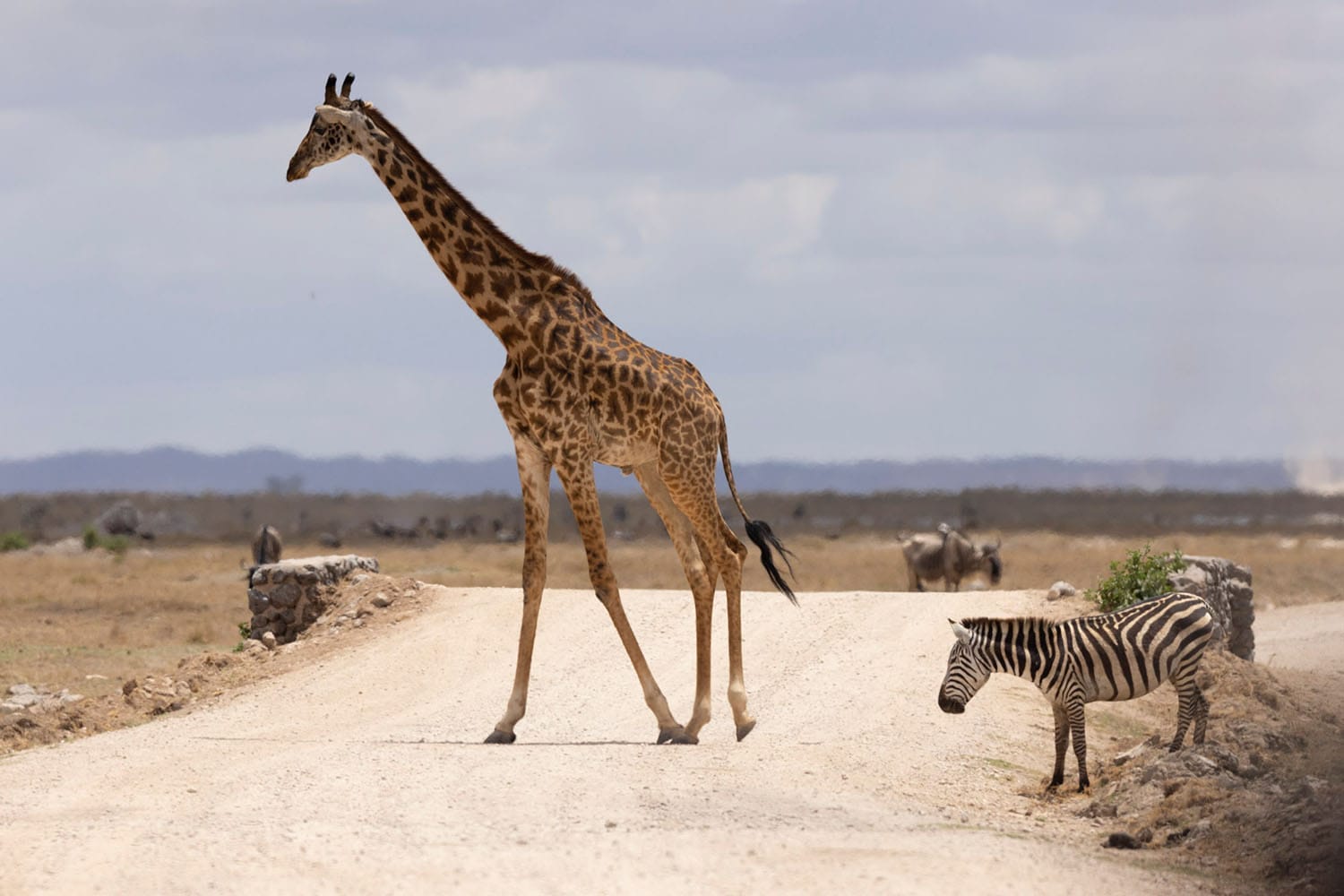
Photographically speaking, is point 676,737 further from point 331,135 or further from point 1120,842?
point 331,135

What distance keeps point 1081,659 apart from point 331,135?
21.9 feet

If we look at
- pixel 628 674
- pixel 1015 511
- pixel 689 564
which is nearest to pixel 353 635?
pixel 628 674

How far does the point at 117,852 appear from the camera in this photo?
859 centimetres

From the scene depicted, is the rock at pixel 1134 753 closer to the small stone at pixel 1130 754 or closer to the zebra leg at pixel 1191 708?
the small stone at pixel 1130 754

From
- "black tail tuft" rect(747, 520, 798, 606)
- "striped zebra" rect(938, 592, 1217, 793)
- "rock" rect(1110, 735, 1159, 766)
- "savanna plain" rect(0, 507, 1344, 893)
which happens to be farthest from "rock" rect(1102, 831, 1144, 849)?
"black tail tuft" rect(747, 520, 798, 606)

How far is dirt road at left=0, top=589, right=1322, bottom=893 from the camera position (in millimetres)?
8289

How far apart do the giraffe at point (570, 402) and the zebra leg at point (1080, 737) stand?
7.47ft

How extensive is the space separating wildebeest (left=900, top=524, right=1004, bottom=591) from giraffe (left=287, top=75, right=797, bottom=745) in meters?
17.9

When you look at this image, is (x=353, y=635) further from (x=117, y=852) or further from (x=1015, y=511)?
(x=1015, y=511)

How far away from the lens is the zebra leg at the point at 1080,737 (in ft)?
38.2

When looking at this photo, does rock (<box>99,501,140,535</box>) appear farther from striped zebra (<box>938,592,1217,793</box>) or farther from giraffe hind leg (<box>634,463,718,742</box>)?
striped zebra (<box>938,592,1217,793</box>)

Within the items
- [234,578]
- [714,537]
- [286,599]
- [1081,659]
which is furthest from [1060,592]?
[234,578]

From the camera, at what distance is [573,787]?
10.2m

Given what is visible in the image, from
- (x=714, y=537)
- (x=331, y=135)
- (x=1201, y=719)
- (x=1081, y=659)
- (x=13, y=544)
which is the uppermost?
(x=331, y=135)
